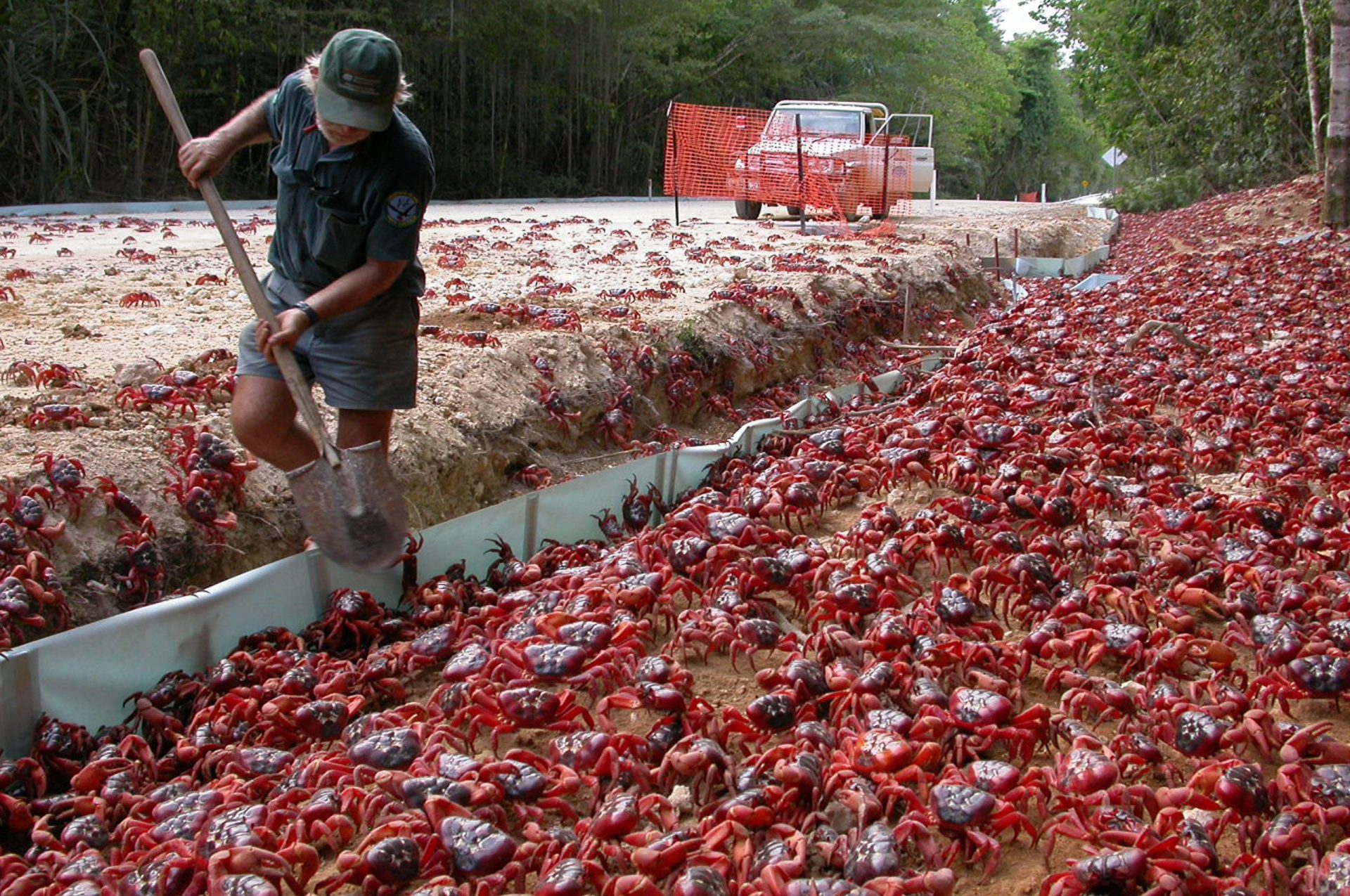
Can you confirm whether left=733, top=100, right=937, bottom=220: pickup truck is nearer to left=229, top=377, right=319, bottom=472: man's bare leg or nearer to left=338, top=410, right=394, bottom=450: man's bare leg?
left=338, top=410, right=394, bottom=450: man's bare leg

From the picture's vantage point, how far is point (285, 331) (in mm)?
4418

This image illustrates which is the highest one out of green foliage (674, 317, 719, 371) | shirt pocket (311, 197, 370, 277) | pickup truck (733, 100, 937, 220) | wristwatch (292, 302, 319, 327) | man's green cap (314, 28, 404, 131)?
pickup truck (733, 100, 937, 220)

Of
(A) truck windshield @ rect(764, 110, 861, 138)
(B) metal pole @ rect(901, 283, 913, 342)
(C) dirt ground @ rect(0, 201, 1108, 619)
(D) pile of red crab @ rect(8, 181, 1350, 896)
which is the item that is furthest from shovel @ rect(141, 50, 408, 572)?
(A) truck windshield @ rect(764, 110, 861, 138)

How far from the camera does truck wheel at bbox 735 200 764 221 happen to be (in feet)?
73.5

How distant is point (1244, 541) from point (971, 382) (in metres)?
3.64

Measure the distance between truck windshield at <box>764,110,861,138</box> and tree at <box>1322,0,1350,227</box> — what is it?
27.3 feet

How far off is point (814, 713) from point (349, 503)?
2.13 m

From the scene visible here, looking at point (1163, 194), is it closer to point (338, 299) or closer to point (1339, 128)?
point (1339, 128)

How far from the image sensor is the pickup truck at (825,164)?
68.1 ft

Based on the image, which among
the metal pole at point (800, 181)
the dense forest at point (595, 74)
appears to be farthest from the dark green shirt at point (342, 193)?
the dense forest at point (595, 74)

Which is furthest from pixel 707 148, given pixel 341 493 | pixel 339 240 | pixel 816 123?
pixel 341 493

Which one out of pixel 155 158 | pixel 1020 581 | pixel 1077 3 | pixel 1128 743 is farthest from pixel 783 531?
pixel 1077 3

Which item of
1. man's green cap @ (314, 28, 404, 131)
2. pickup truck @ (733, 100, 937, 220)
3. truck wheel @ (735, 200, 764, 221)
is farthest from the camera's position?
truck wheel @ (735, 200, 764, 221)

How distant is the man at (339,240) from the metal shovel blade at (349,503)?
0.26 m
